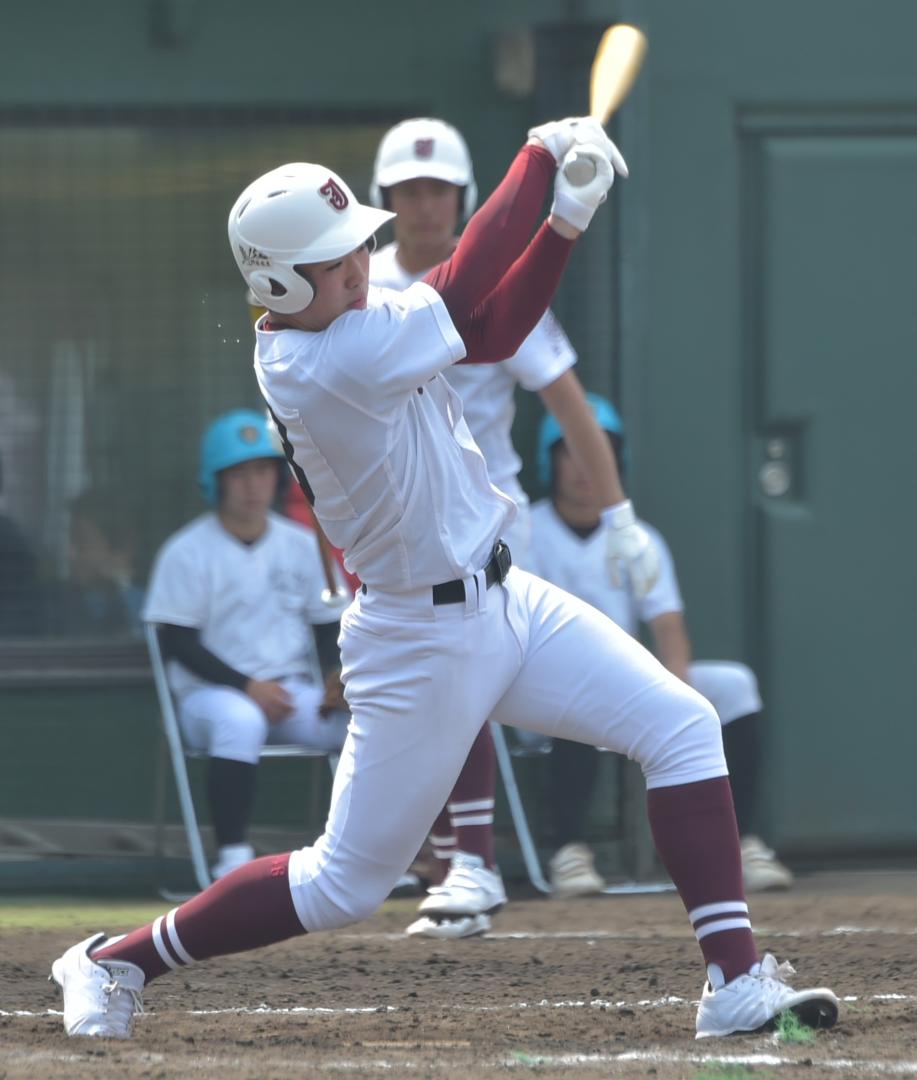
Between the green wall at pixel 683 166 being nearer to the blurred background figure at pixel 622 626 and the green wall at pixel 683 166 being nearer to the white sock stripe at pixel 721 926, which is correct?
the blurred background figure at pixel 622 626

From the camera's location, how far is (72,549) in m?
Answer: 6.87

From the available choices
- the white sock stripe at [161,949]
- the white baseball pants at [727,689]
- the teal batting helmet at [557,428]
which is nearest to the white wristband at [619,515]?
the teal batting helmet at [557,428]

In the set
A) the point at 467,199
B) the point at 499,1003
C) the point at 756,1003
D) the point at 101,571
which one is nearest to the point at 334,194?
the point at 756,1003

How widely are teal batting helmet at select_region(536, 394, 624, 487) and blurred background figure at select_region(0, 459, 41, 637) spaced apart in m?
1.71

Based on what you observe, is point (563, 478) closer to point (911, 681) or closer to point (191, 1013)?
point (911, 681)

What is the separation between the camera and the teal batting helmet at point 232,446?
6.43 metres

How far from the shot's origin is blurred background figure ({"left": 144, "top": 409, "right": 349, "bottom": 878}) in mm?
6230

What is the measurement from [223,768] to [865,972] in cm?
220

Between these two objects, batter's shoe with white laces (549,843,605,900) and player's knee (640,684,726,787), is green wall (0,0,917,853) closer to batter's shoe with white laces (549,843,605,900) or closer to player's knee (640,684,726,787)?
batter's shoe with white laces (549,843,605,900)

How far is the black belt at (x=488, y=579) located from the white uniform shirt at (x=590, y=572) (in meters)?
2.40

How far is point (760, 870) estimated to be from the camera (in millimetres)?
6387

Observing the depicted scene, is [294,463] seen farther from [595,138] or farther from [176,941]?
[176,941]

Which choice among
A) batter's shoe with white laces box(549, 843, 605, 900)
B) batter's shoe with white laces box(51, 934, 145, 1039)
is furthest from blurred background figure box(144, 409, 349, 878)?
batter's shoe with white laces box(51, 934, 145, 1039)

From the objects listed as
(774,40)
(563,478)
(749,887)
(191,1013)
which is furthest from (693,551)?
(191,1013)
